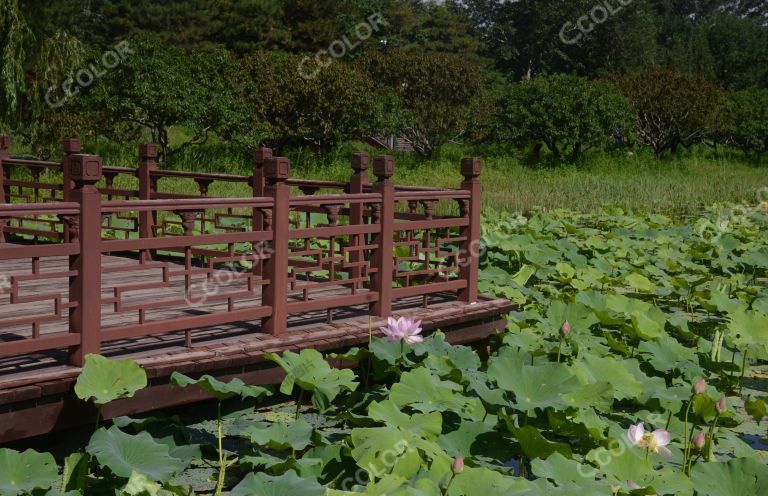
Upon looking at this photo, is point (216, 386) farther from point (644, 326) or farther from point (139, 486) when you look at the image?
point (644, 326)

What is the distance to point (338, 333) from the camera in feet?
17.4

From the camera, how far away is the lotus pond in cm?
324

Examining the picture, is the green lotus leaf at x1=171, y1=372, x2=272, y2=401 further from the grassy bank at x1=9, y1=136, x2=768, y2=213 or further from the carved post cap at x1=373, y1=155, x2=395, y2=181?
the grassy bank at x1=9, y1=136, x2=768, y2=213

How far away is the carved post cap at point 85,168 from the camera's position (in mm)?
4145

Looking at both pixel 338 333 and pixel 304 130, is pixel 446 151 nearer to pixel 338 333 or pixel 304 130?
pixel 304 130

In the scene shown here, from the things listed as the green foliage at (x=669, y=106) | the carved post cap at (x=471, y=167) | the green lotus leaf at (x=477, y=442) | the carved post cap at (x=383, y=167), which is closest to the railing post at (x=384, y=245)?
the carved post cap at (x=383, y=167)

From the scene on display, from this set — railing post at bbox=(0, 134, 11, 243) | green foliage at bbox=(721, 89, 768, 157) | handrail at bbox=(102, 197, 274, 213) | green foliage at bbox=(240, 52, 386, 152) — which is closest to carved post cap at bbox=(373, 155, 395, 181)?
handrail at bbox=(102, 197, 274, 213)

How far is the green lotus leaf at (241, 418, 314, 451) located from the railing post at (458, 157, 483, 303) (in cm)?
265

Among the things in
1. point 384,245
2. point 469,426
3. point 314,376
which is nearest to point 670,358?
point 469,426

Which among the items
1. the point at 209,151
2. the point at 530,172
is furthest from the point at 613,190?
the point at 209,151

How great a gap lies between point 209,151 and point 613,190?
9.41 m

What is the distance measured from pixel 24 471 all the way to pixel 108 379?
0.69m

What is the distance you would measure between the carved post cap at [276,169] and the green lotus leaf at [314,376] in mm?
1119

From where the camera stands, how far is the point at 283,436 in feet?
12.3
